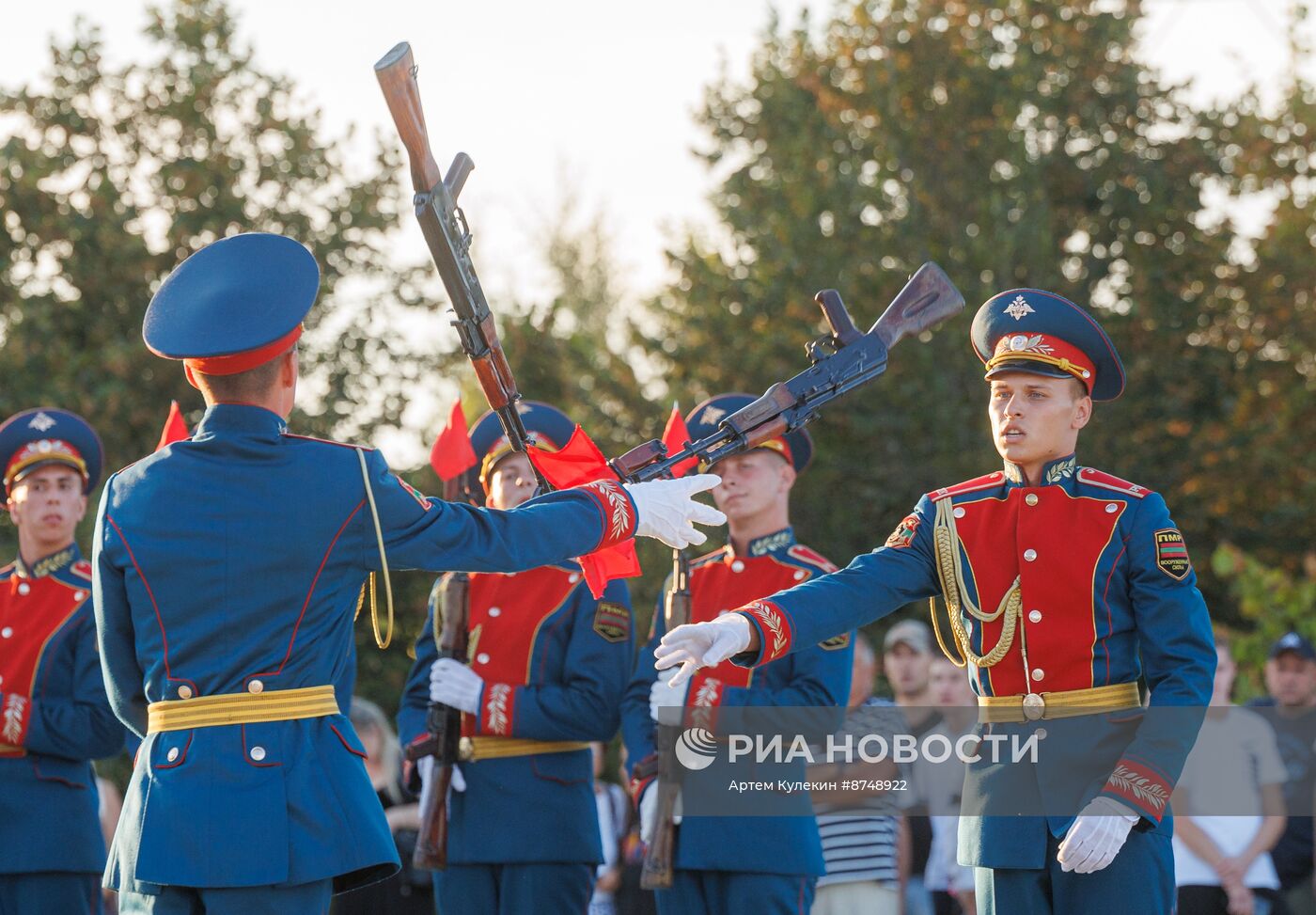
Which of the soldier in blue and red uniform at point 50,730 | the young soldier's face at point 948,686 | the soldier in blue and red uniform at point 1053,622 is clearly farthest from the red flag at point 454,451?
the young soldier's face at point 948,686

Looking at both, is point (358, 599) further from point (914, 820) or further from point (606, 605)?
point (914, 820)

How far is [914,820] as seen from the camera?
8.60 m

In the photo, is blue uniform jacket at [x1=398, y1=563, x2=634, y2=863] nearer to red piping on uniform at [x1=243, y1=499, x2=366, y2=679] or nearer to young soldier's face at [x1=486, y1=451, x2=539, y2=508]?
young soldier's face at [x1=486, y1=451, x2=539, y2=508]

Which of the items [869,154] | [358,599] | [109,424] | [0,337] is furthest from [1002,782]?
[869,154]

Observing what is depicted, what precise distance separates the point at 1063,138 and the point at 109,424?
861 centimetres

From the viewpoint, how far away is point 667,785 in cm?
572

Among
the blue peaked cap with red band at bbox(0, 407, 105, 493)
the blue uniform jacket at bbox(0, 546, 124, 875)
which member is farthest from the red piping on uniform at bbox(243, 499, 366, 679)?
the blue peaked cap with red band at bbox(0, 407, 105, 493)

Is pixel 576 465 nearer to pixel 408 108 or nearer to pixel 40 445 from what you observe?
pixel 408 108

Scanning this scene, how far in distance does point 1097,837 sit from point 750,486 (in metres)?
2.32

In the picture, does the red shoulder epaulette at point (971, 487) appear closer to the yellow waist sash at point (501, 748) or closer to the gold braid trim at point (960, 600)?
the gold braid trim at point (960, 600)

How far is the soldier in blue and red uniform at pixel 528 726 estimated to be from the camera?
5906mm

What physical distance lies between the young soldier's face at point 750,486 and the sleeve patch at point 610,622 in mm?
534

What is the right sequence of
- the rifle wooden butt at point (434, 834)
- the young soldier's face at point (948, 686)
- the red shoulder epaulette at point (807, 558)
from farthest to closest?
the young soldier's face at point (948, 686), the red shoulder epaulette at point (807, 558), the rifle wooden butt at point (434, 834)

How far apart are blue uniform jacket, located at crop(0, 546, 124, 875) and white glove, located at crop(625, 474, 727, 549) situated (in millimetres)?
2302
